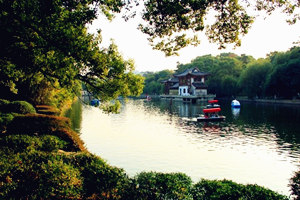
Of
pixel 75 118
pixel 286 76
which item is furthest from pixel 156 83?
pixel 75 118

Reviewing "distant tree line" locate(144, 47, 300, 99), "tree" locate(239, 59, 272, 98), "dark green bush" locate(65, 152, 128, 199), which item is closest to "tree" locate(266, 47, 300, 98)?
"distant tree line" locate(144, 47, 300, 99)

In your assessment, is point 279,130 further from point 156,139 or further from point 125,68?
point 125,68

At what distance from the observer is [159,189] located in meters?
6.62

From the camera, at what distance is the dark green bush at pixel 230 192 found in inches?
239

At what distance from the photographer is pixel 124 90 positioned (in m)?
15.2

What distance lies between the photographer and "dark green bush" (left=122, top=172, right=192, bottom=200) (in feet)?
21.5

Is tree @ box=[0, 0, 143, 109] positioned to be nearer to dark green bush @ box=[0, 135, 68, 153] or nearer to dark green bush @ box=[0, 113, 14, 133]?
dark green bush @ box=[0, 135, 68, 153]

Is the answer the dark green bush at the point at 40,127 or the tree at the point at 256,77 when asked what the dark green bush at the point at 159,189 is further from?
the tree at the point at 256,77

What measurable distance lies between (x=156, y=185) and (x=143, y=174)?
Result: 1.87 ft

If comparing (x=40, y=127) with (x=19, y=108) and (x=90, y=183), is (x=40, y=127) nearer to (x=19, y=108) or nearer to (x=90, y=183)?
(x=19, y=108)

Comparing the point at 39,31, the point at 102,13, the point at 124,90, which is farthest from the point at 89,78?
the point at 39,31

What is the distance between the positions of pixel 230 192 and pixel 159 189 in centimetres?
167

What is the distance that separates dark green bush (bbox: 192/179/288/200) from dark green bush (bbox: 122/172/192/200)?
1.02ft

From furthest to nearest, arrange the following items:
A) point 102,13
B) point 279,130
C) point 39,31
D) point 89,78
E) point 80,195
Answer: point 279,130, point 89,78, point 102,13, point 39,31, point 80,195
